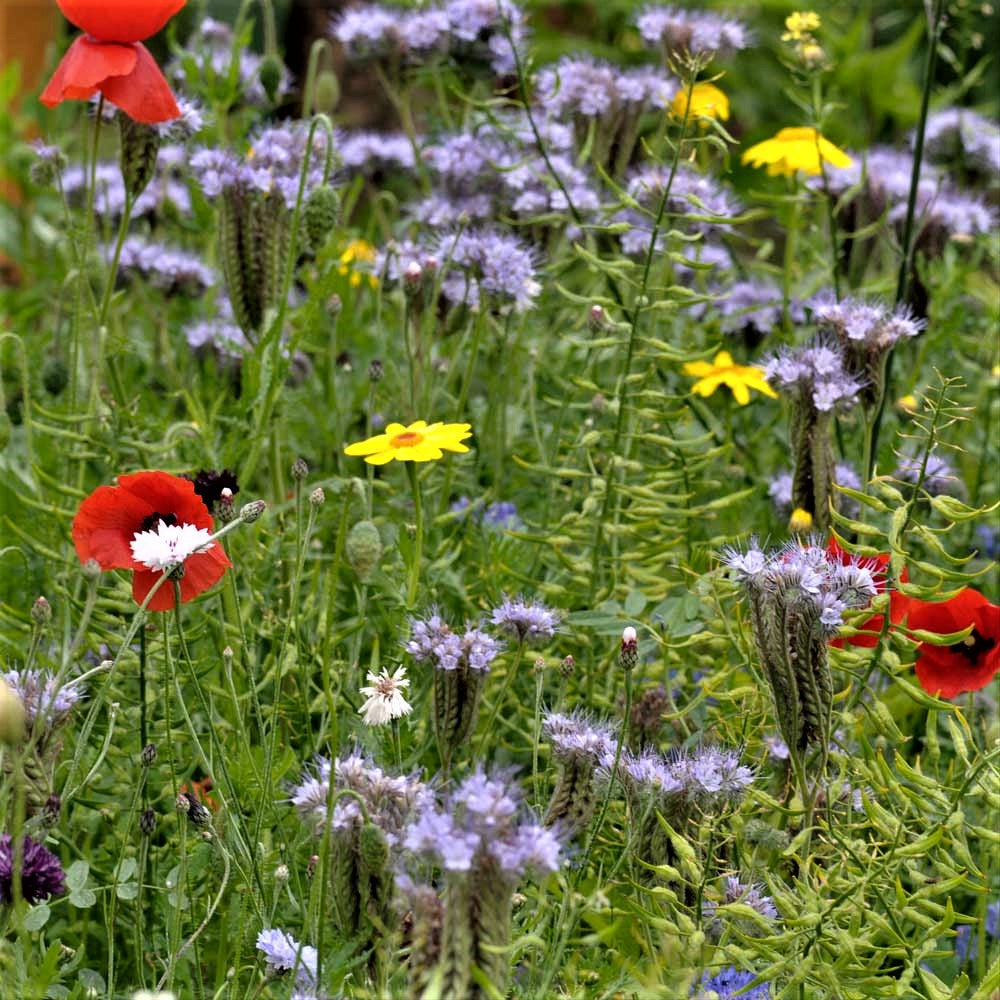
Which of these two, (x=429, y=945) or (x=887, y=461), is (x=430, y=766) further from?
(x=887, y=461)

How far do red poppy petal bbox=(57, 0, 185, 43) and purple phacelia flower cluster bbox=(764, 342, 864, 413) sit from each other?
0.69 m

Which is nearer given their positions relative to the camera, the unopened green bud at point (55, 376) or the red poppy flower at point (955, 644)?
the red poppy flower at point (955, 644)

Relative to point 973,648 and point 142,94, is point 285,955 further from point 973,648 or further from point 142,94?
point 142,94

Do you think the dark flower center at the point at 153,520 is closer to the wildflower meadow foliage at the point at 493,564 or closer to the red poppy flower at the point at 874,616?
the wildflower meadow foliage at the point at 493,564

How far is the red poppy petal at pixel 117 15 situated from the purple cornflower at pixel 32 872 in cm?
78

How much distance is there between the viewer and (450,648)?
1.21 meters

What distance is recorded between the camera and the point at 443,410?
2.16 metres

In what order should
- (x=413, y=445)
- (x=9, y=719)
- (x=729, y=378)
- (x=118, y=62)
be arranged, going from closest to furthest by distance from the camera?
(x=9, y=719)
(x=413, y=445)
(x=118, y=62)
(x=729, y=378)

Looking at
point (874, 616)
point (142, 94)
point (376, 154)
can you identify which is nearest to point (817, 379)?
point (874, 616)

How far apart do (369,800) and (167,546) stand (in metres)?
0.26

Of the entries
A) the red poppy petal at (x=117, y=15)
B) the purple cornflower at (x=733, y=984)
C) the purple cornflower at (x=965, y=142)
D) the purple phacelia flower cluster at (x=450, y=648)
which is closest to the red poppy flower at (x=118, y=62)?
the red poppy petal at (x=117, y=15)

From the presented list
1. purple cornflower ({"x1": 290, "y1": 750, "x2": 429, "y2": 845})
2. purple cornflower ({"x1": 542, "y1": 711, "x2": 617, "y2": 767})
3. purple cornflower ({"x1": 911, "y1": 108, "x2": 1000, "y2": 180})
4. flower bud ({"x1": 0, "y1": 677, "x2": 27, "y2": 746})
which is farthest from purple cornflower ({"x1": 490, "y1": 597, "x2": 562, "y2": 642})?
purple cornflower ({"x1": 911, "y1": 108, "x2": 1000, "y2": 180})

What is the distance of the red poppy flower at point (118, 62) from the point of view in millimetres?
1525

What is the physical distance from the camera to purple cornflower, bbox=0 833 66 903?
1048 mm
